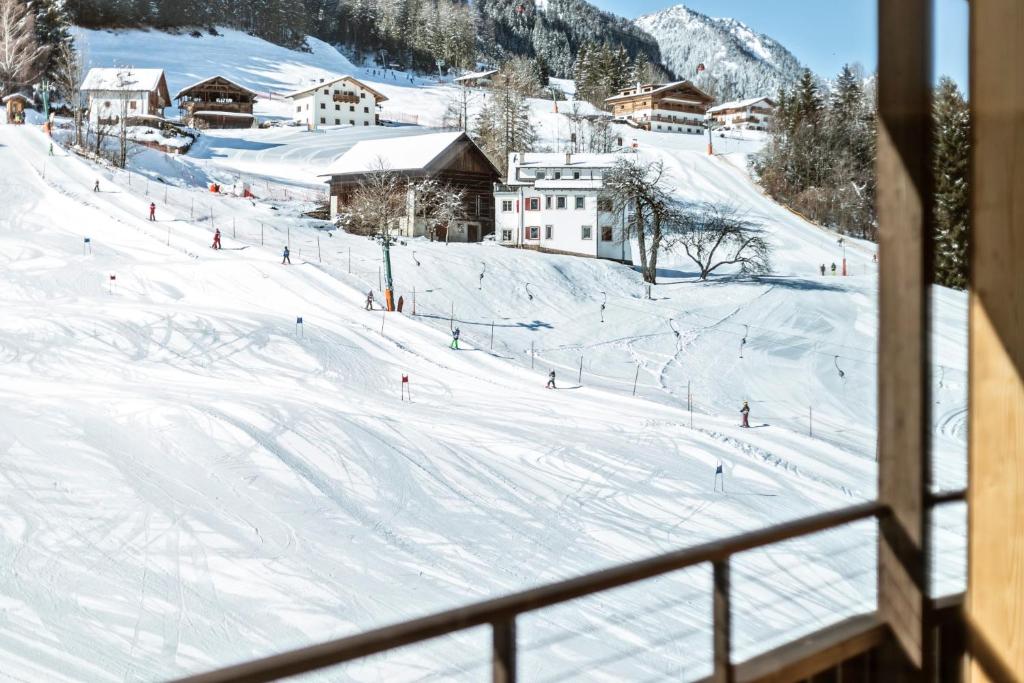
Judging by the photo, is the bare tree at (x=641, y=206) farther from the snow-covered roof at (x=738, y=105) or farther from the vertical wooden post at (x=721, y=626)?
the snow-covered roof at (x=738, y=105)

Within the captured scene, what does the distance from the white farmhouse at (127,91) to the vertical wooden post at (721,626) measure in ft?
163

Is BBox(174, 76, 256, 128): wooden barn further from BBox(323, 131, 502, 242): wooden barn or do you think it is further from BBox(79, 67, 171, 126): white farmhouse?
BBox(323, 131, 502, 242): wooden barn

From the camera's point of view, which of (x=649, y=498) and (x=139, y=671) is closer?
(x=139, y=671)

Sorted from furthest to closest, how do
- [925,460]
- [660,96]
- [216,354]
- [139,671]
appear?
1. [660,96]
2. [216,354]
3. [139,671]
4. [925,460]

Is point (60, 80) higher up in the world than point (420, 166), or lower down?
higher up

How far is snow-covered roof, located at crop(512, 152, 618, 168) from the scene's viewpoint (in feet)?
120

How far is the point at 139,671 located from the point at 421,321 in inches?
566

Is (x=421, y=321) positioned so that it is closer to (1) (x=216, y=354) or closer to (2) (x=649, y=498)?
(1) (x=216, y=354)

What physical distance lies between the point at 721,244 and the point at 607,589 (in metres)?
32.3

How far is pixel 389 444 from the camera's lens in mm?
12250

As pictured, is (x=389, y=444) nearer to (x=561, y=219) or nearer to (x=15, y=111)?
(x=561, y=219)

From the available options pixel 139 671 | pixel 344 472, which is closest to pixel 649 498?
pixel 344 472

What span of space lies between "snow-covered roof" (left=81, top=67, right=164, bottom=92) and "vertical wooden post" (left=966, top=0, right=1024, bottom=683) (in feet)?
168

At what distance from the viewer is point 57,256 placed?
21953mm
